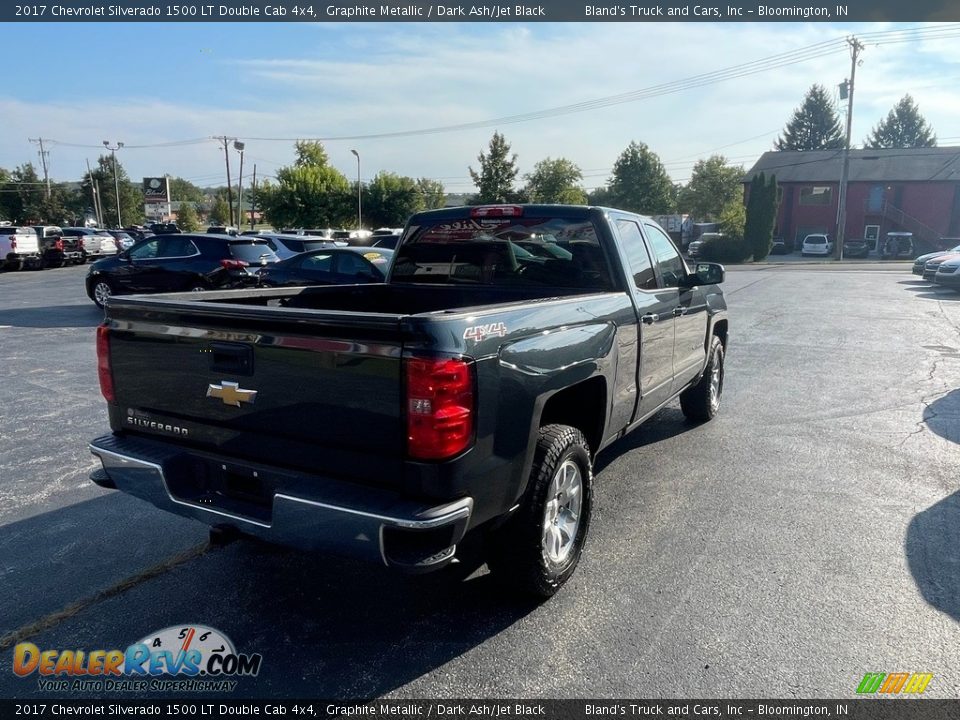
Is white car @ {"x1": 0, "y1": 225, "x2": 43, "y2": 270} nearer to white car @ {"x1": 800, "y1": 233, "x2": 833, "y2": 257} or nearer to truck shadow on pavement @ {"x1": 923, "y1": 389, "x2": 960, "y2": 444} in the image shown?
truck shadow on pavement @ {"x1": 923, "y1": 389, "x2": 960, "y2": 444}

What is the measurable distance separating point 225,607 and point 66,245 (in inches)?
1311

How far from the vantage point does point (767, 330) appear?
12.9m

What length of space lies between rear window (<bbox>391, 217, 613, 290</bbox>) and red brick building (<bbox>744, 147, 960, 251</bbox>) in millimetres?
59789

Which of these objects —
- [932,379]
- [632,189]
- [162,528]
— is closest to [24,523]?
[162,528]

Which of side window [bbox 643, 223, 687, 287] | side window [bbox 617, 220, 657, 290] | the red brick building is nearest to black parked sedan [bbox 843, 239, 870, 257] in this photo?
the red brick building

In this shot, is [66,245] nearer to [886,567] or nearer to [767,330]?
[767,330]

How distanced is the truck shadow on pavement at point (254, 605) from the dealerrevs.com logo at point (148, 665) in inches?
1.9

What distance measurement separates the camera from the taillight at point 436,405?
2.63m

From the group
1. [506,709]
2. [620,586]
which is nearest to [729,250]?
[620,586]

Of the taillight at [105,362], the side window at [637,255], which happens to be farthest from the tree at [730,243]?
the taillight at [105,362]

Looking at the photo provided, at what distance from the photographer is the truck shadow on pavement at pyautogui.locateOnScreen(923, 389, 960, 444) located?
642cm

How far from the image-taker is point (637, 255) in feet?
16.2

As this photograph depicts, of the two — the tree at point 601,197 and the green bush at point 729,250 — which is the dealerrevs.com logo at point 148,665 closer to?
the green bush at point 729,250

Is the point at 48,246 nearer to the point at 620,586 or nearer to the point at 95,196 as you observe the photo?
the point at 620,586
